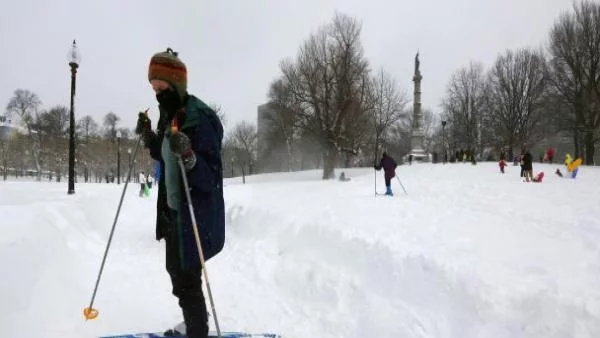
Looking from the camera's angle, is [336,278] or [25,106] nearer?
[336,278]

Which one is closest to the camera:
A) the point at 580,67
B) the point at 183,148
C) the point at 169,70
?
the point at 183,148

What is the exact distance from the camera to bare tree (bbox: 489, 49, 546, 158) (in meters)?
44.2

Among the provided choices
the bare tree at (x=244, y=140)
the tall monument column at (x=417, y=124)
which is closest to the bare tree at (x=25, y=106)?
the bare tree at (x=244, y=140)

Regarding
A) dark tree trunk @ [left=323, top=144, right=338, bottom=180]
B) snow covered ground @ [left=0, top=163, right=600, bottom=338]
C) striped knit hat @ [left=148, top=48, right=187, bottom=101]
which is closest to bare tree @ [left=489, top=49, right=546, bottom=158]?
dark tree trunk @ [left=323, top=144, right=338, bottom=180]

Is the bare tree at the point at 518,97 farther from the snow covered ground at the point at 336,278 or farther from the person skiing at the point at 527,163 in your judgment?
the snow covered ground at the point at 336,278

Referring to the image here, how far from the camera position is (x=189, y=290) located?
3238 millimetres

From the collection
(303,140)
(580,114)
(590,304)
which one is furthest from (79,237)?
(580,114)

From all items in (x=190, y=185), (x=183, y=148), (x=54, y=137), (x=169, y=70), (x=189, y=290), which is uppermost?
(x=54, y=137)

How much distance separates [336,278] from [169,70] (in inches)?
165

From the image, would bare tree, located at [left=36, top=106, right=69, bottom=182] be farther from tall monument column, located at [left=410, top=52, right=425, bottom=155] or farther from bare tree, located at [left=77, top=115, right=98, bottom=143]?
tall monument column, located at [left=410, top=52, right=425, bottom=155]

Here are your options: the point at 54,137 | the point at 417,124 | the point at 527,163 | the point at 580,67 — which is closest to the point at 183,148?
the point at 527,163

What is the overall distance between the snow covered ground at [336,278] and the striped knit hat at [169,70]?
8.43 feet

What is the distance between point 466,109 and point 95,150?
54283 mm

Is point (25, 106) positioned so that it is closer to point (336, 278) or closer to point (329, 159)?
point (329, 159)
